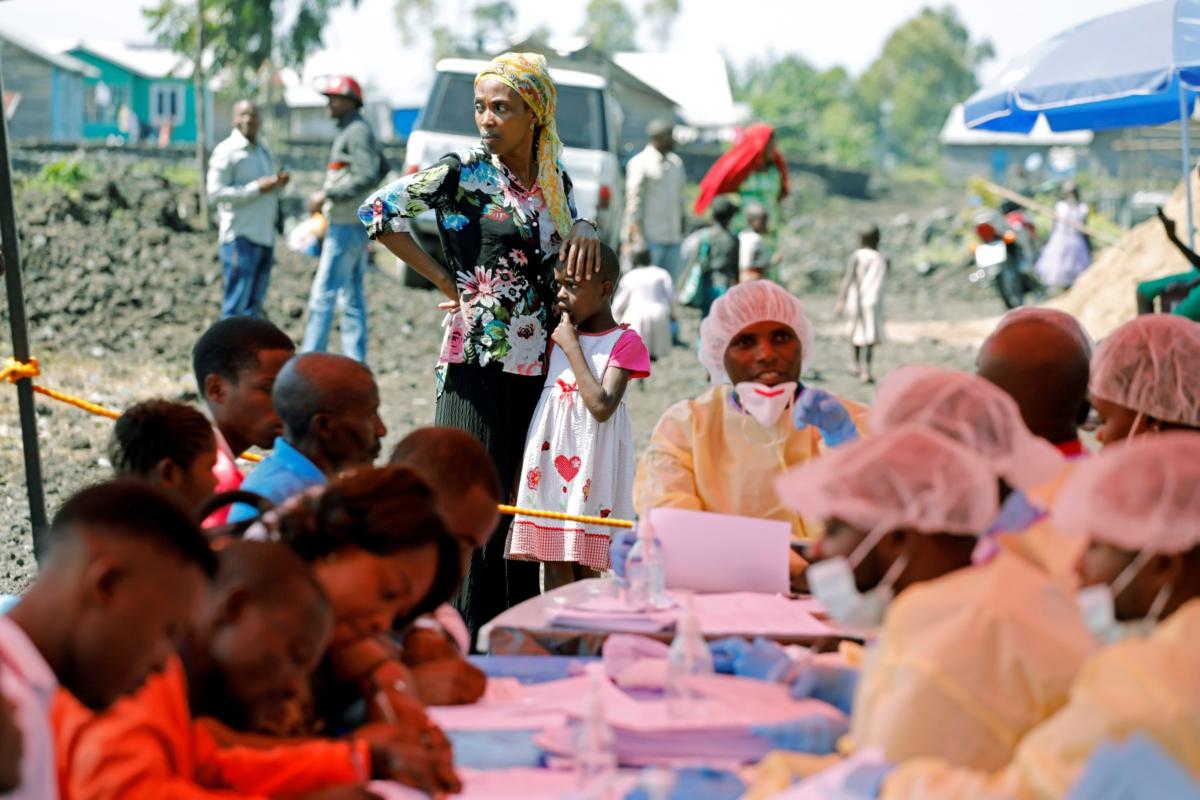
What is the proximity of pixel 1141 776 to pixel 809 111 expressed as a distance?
74696mm

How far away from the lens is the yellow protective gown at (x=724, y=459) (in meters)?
4.68

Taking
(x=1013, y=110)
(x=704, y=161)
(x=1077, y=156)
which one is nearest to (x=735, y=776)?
(x=1013, y=110)

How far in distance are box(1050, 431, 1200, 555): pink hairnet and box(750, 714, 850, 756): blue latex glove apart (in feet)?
2.03

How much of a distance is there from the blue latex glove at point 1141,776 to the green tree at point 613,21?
124988 mm

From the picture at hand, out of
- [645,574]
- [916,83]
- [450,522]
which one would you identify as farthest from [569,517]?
[916,83]

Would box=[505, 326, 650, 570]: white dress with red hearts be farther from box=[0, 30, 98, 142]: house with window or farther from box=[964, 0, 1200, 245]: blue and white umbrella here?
box=[0, 30, 98, 142]: house with window

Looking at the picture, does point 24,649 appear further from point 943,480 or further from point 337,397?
point 337,397

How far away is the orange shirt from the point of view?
2.33m

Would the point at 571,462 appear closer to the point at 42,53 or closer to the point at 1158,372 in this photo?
the point at 1158,372

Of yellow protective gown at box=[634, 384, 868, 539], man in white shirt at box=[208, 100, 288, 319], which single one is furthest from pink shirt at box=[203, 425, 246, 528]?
man in white shirt at box=[208, 100, 288, 319]

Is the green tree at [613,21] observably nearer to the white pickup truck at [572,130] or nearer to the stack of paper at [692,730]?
the white pickup truck at [572,130]

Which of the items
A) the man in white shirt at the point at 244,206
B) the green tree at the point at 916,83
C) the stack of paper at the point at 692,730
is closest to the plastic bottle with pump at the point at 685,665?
the stack of paper at the point at 692,730

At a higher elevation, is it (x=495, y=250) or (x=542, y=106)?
(x=542, y=106)

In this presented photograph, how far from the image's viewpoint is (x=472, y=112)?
15.5 m
